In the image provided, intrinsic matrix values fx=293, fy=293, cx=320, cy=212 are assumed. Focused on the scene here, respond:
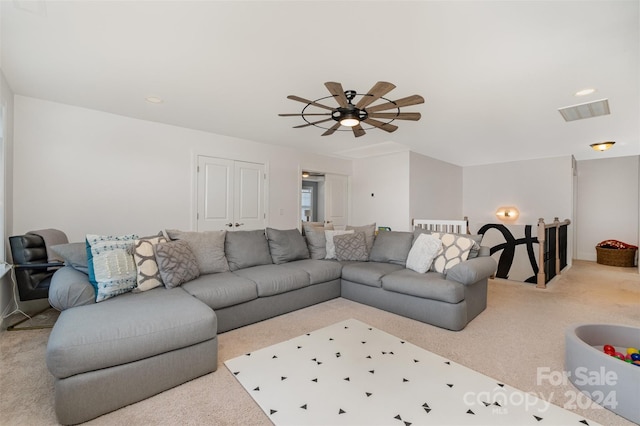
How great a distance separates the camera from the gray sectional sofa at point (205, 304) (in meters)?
1.66

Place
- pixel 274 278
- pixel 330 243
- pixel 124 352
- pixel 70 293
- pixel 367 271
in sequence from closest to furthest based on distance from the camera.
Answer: pixel 124 352
pixel 70 293
pixel 274 278
pixel 367 271
pixel 330 243

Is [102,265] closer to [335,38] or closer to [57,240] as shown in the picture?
[57,240]

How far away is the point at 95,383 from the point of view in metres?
1.65

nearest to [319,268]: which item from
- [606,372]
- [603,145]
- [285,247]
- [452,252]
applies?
[285,247]

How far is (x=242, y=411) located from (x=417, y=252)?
8.42 ft

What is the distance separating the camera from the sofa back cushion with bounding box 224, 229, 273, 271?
3.55m

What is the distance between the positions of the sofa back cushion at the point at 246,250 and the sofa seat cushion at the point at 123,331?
121 centimetres

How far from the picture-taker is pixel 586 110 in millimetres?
3494

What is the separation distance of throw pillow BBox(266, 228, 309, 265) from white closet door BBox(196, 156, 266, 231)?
123cm

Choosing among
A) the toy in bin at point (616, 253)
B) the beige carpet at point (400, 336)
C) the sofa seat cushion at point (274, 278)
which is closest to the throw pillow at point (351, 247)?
the beige carpet at point (400, 336)

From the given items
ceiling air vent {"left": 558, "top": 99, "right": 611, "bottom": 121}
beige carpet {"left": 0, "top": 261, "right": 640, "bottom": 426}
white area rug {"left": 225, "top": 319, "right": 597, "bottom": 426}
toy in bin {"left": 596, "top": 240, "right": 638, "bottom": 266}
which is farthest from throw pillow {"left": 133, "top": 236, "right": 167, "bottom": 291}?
toy in bin {"left": 596, "top": 240, "right": 638, "bottom": 266}

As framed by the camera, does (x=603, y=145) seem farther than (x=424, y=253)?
Yes

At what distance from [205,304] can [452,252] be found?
267 cm

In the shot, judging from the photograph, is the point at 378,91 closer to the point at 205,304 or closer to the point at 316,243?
the point at 205,304
